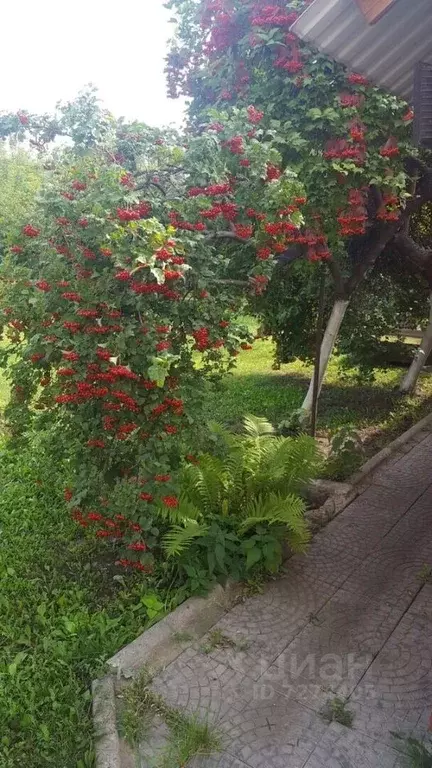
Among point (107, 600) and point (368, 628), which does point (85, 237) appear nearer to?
point (107, 600)

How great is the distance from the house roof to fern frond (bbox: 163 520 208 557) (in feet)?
11.0

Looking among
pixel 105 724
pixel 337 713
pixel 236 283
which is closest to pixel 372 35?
pixel 236 283

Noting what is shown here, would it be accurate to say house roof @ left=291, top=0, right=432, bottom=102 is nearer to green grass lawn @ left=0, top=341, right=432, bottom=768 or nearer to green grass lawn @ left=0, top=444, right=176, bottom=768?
green grass lawn @ left=0, top=341, right=432, bottom=768

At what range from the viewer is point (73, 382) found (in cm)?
357

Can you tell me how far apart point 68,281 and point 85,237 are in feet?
0.96

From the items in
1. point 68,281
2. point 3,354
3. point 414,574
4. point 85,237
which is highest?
point 85,237

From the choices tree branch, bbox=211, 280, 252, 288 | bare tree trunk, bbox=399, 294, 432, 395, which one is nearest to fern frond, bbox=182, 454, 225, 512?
tree branch, bbox=211, 280, 252, 288

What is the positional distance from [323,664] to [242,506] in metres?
1.43

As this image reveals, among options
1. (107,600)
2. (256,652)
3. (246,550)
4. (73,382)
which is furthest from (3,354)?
(256,652)

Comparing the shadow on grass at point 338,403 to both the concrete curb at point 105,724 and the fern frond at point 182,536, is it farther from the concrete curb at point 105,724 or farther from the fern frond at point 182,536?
the concrete curb at point 105,724

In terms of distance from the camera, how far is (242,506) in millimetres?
4602

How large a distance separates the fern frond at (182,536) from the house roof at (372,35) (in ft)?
11.0

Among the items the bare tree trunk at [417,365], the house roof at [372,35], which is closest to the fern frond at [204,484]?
the house roof at [372,35]

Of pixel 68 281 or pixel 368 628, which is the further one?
pixel 368 628
